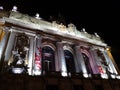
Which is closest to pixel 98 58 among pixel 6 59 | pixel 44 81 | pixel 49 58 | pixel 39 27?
pixel 49 58

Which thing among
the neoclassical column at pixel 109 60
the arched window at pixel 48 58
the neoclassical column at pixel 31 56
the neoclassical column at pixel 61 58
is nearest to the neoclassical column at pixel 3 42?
the neoclassical column at pixel 31 56

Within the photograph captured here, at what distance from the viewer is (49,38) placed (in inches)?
873

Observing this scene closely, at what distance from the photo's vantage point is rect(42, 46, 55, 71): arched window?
19384 millimetres

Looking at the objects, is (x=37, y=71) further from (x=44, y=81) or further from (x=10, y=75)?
(x=10, y=75)

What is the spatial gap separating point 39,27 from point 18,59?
7.92 m

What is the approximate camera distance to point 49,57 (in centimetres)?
2075

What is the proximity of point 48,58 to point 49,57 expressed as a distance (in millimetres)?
253

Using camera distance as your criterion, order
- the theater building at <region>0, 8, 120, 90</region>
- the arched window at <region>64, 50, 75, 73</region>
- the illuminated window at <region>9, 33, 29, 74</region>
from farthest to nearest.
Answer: the arched window at <region>64, 50, 75, 73</region> < the illuminated window at <region>9, 33, 29, 74</region> < the theater building at <region>0, 8, 120, 90</region>

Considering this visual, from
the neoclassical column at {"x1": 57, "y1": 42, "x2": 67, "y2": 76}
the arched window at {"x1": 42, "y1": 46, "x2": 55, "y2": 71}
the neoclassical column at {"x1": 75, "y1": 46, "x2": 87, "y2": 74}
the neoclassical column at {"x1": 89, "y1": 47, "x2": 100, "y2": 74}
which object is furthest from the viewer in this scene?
the neoclassical column at {"x1": 89, "y1": 47, "x2": 100, "y2": 74}

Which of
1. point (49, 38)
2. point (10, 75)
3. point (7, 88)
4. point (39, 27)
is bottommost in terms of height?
point (7, 88)

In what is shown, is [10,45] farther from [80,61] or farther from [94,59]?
[94,59]

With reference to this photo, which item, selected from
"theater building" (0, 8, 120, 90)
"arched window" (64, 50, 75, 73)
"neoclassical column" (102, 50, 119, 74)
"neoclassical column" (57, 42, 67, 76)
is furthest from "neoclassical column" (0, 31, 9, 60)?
"neoclassical column" (102, 50, 119, 74)

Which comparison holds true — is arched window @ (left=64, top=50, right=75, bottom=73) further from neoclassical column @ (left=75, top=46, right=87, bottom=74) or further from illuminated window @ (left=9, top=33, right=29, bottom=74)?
illuminated window @ (left=9, top=33, right=29, bottom=74)

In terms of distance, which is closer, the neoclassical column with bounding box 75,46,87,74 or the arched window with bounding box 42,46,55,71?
the arched window with bounding box 42,46,55,71
